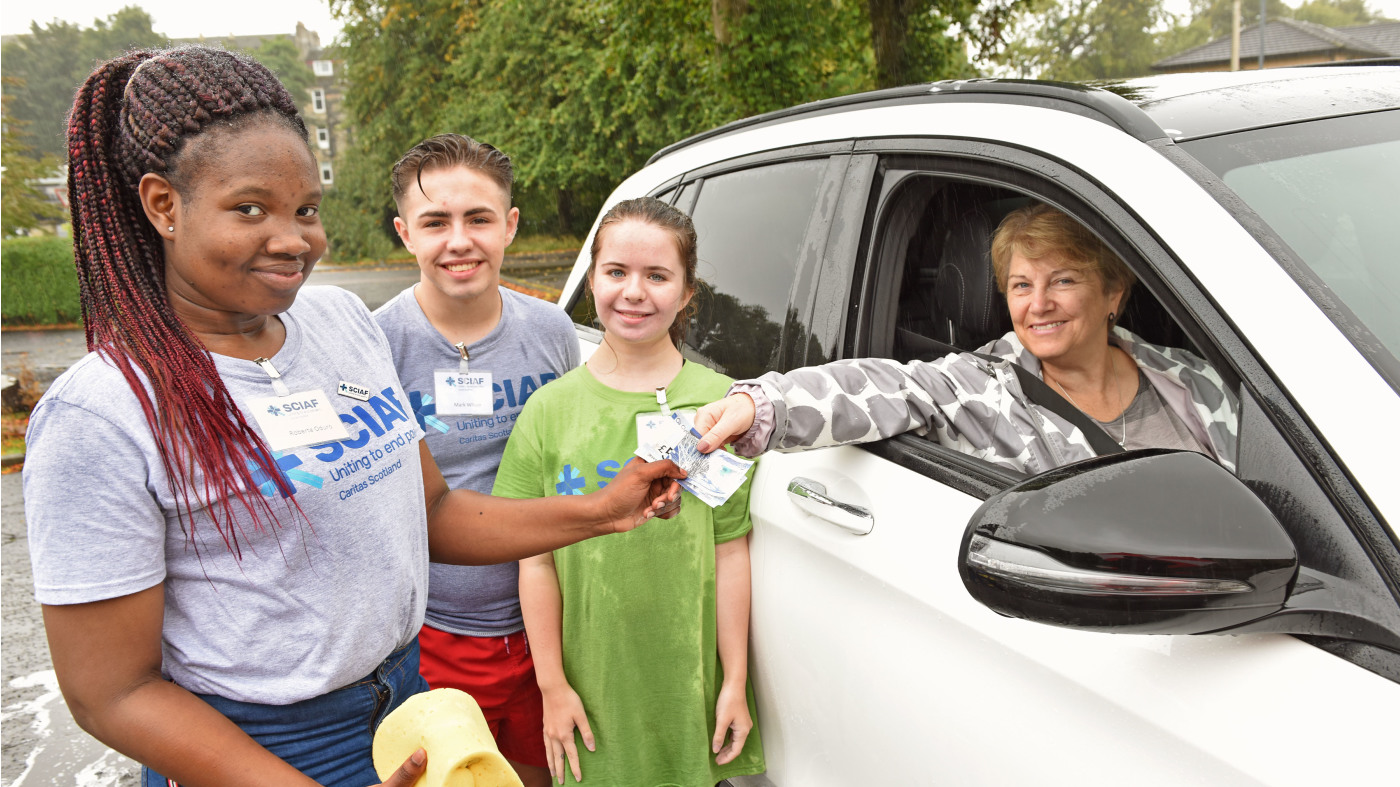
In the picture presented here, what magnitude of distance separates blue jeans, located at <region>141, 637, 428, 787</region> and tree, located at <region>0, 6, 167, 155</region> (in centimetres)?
87

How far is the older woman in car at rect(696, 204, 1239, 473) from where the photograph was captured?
5.47 ft

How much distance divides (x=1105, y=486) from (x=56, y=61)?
156 ft

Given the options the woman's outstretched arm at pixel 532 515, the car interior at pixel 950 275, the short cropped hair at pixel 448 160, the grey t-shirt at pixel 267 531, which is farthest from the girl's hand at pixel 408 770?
the short cropped hair at pixel 448 160

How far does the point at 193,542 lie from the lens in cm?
127

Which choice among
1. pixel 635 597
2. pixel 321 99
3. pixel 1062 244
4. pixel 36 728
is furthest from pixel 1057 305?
pixel 321 99

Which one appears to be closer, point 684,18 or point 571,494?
point 571,494

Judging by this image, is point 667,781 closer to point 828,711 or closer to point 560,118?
point 828,711

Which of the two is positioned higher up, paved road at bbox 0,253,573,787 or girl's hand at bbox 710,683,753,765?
girl's hand at bbox 710,683,753,765

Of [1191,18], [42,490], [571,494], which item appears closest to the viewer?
[42,490]

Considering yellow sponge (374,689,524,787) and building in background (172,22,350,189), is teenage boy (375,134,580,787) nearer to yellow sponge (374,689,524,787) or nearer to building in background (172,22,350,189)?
yellow sponge (374,689,524,787)

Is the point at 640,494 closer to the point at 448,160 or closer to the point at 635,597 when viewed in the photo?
the point at 635,597

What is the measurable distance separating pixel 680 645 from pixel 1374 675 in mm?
1231

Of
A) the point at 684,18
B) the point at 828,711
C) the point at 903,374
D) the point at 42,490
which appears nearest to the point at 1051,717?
the point at 828,711

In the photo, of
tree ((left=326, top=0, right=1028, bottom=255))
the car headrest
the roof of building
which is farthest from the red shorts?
the roof of building
